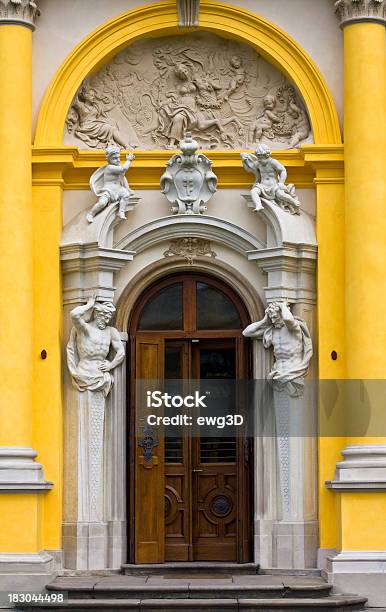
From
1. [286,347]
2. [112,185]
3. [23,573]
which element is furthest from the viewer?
[112,185]

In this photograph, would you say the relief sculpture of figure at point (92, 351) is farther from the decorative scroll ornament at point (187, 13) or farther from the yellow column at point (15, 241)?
the decorative scroll ornament at point (187, 13)

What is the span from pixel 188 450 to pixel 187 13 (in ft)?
16.0

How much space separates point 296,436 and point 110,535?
229 centimetres

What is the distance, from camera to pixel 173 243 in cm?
1564

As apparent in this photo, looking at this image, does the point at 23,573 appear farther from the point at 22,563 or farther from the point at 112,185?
the point at 112,185

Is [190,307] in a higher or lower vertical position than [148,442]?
higher

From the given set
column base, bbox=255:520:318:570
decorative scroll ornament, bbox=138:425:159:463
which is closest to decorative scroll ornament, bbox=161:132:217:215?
decorative scroll ornament, bbox=138:425:159:463

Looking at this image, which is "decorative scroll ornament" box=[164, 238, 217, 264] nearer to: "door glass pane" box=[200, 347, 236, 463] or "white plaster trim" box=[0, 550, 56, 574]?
"door glass pane" box=[200, 347, 236, 463]

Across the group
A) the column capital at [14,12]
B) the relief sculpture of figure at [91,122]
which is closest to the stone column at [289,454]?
the relief sculpture of figure at [91,122]

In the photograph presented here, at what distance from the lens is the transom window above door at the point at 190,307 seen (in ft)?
51.6

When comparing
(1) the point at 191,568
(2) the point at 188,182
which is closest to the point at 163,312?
(2) the point at 188,182

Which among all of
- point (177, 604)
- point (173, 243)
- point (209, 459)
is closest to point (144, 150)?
point (173, 243)

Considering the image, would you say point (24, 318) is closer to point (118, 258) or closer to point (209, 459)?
point (118, 258)

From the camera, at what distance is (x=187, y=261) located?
616 inches
